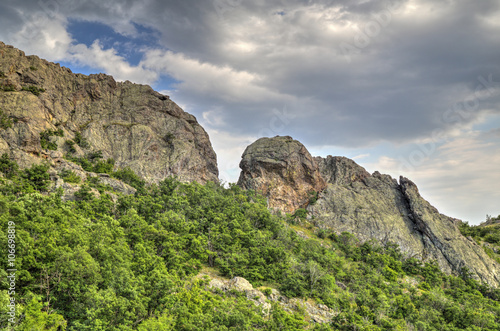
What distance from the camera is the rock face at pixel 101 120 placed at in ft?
312

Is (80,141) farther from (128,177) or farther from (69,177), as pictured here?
(69,177)

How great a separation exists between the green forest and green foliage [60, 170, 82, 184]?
Answer: 308 mm

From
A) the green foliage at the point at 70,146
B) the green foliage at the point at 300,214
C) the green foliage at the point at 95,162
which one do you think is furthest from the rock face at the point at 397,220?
the green foliage at the point at 70,146

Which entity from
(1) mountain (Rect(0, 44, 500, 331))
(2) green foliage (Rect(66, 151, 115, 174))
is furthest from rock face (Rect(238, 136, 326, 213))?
(2) green foliage (Rect(66, 151, 115, 174))

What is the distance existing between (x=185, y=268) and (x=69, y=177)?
47473 millimetres

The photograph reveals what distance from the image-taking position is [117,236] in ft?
190

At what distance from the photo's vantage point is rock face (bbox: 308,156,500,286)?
117 meters

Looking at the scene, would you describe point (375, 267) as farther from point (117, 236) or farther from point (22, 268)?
point (22, 268)

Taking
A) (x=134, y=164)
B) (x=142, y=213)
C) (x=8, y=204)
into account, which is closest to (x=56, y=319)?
(x=8, y=204)

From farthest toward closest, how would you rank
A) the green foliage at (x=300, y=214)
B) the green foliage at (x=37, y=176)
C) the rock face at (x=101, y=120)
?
the green foliage at (x=300, y=214), the rock face at (x=101, y=120), the green foliage at (x=37, y=176)

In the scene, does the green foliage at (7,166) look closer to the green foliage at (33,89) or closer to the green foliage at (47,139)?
the green foliage at (47,139)

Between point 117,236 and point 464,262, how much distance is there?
12371 cm

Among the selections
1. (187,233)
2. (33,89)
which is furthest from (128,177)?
(33,89)

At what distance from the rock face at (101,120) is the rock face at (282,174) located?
61.4ft
